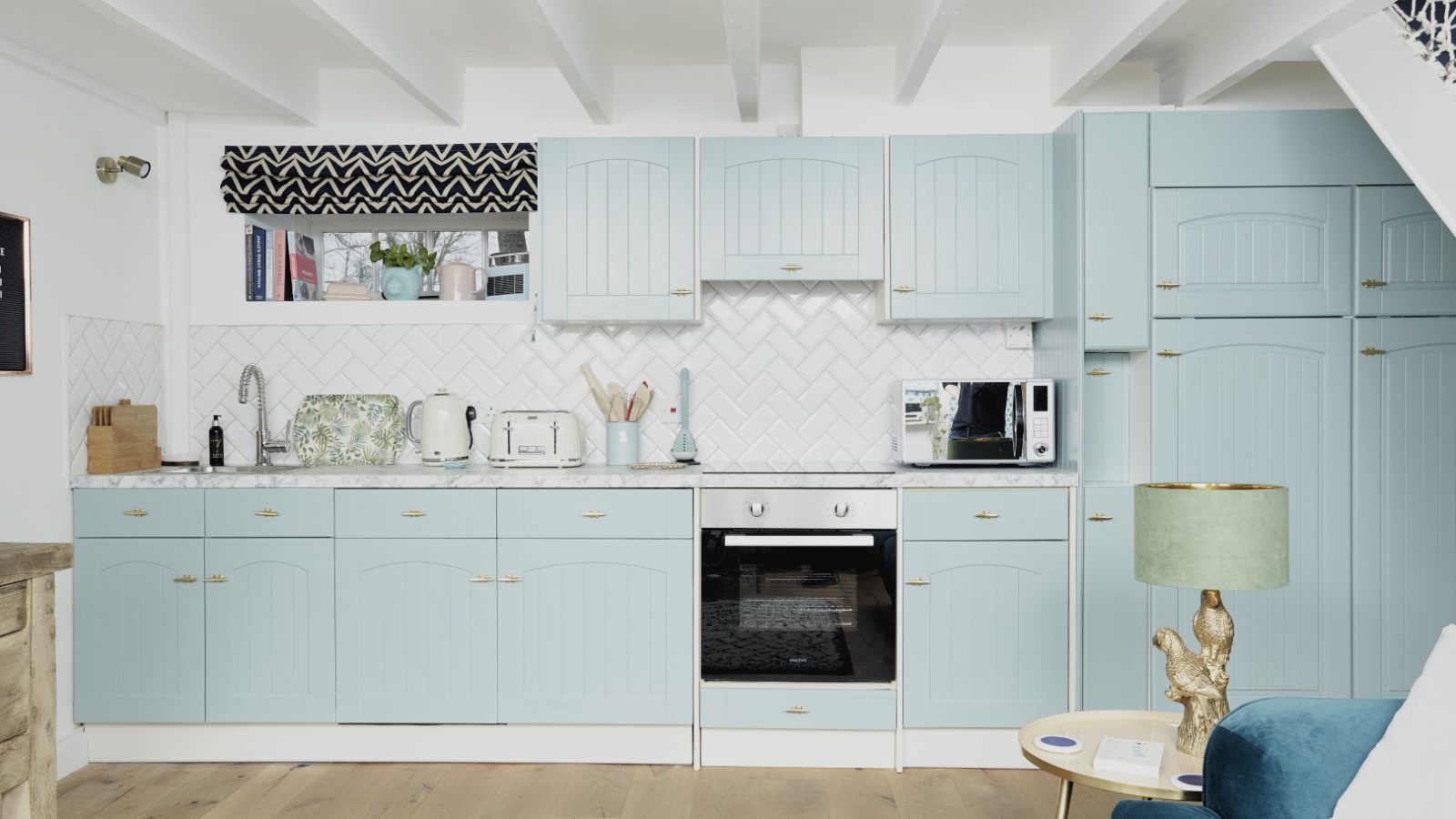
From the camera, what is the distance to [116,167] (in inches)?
138

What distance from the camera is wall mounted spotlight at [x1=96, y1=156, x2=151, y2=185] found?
347 centimetres

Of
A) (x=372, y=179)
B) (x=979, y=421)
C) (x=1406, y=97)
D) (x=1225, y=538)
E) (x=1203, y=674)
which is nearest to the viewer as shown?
(x=1225, y=538)

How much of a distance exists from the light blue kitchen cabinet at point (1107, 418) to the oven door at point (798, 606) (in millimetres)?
878

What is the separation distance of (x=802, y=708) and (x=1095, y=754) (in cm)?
142

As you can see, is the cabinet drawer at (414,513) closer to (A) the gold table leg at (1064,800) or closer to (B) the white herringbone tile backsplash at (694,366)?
(B) the white herringbone tile backsplash at (694,366)

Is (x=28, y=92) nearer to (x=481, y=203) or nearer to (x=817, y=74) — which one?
(x=481, y=203)

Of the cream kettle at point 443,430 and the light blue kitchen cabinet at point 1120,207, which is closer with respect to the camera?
the light blue kitchen cabinet at point 1120,207

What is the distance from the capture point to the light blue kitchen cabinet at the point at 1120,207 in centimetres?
326

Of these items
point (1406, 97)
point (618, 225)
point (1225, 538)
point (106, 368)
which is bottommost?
point (1225, 538)

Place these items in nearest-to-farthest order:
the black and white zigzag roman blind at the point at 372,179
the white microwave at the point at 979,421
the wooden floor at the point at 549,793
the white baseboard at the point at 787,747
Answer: the wooden floor at the point at 549,793 → the white baseboard at the point at 787,747 → the white microwave at the point at 979,421 → the black and white zigzag roman blind at the point at 372,179

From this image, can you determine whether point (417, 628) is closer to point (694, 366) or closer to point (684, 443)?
point (684, 443)

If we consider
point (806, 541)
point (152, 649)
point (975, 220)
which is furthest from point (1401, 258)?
point (152, 649)

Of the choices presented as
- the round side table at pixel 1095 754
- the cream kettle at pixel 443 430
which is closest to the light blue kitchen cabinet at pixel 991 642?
the round side table at pixel 1095 754

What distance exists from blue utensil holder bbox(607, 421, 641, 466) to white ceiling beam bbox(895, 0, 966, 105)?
5.11 feet
